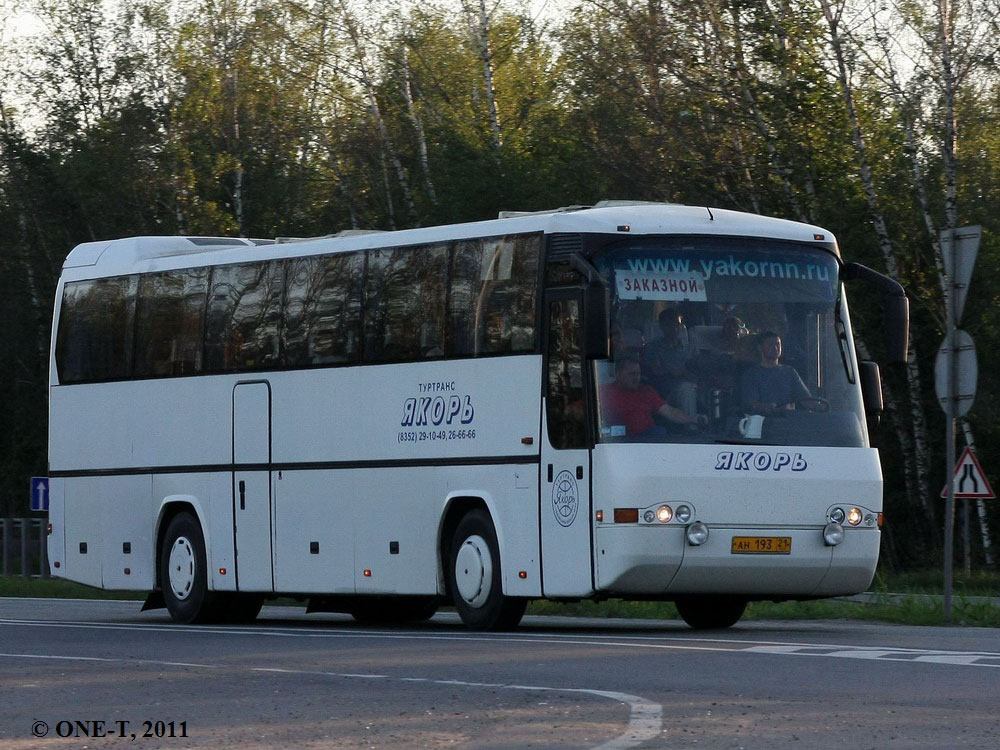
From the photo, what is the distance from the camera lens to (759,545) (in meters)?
16.6

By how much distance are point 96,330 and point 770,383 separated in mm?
8852

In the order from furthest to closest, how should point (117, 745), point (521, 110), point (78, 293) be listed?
point (521, 110) < point (78, 293) < point (117, 745)

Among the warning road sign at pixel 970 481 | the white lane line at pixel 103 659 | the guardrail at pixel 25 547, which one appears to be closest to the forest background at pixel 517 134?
the warning road sign at pixel 970 481

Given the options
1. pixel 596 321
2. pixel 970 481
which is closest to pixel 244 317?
pixel 596 321

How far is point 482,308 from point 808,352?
277 cm

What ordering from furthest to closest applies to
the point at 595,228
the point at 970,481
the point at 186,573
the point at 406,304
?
the point at 970,481, the point at 186,573, the point at 406,304, the point at 595,228

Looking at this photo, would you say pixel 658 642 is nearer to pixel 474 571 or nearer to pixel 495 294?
pixel 474 571

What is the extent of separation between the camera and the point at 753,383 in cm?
1689

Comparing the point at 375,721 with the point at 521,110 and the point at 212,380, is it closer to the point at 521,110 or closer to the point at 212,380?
the point at 212,380

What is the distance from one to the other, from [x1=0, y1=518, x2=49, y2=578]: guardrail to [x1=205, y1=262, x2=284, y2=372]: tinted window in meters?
24.2

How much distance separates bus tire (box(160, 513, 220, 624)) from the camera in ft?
70.1

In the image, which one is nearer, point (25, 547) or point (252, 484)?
point (252, 484)

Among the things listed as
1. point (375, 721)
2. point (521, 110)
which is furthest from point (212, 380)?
point (521, 110)

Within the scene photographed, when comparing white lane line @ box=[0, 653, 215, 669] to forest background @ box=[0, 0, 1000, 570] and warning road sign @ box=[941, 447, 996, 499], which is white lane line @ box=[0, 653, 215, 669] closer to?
warning road sign @ box=[941, 447, 996, 499]
